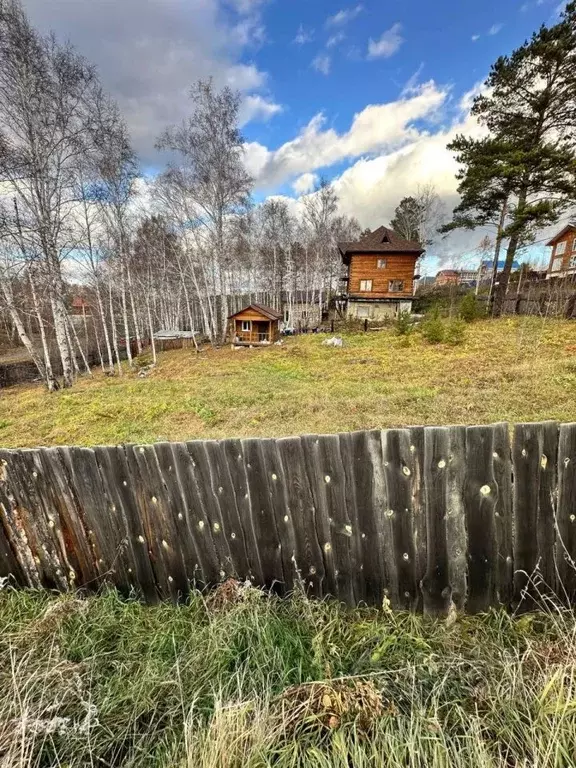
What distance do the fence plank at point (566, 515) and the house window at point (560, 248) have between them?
4393 centimetres

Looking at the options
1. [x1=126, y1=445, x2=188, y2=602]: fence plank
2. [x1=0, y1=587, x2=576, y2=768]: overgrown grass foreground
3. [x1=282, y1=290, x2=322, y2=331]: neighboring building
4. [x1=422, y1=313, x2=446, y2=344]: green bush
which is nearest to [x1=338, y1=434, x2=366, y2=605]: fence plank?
[x1=0, y1=587, x2=576, y2=768]: overgrown grass foreground

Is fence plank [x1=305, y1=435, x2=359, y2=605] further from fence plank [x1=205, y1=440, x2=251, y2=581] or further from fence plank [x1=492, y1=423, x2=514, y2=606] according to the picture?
fence plank [x1=492, y1=423, x2=514, y2=606]

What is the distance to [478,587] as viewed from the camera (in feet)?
6.33

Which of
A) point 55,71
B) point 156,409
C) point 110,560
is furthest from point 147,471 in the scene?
point 55,71

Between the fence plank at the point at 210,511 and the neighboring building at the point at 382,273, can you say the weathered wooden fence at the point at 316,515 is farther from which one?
the neighboring building at the point at 382,273

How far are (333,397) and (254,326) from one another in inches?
576

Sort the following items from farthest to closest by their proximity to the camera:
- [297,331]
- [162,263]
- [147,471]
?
[297,331] → [162,263] → [147,471]

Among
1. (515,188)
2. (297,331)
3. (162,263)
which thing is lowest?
(297,331)

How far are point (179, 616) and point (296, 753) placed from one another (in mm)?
1146

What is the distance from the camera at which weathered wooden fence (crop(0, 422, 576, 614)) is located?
1.81 metres

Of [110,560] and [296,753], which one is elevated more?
Answer: [296,753]

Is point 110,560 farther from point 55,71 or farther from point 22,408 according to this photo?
point 55,71

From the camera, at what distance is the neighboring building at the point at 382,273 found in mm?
25891

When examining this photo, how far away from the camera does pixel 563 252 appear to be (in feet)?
110
